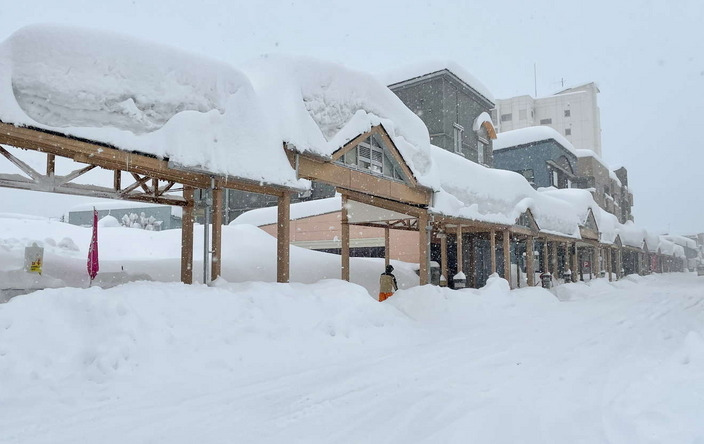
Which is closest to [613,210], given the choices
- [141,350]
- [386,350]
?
[386,350]

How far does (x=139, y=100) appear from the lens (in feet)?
27.9

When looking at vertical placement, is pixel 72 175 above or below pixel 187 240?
above

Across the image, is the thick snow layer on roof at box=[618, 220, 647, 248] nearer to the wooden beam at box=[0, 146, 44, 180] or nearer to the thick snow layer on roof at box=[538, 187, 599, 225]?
the thick snow layer on roof at box=[538, 187, 599, 225]

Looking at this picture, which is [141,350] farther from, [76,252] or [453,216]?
[453,216]

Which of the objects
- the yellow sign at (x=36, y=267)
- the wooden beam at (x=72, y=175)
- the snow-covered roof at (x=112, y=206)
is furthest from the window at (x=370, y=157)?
the snow-covered roof at (x=112, y=206)

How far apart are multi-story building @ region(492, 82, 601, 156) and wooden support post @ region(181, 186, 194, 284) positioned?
6930 cm

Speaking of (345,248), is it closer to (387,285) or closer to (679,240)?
(387,285)

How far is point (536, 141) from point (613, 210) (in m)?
23.0

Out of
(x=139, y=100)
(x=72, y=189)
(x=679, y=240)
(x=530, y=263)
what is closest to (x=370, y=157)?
(x=139, y=100)

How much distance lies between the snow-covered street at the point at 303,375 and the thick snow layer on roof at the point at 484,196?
8.47 metres

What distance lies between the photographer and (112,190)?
11289 millimetres

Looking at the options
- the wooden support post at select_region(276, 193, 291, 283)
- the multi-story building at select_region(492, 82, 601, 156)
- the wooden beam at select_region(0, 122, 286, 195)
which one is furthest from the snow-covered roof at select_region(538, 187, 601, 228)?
the multi-story building at select_region(492, 82, 601, 156)

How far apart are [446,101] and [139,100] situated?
1987 centimetres

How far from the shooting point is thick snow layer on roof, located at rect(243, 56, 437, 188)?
10.9 meters
